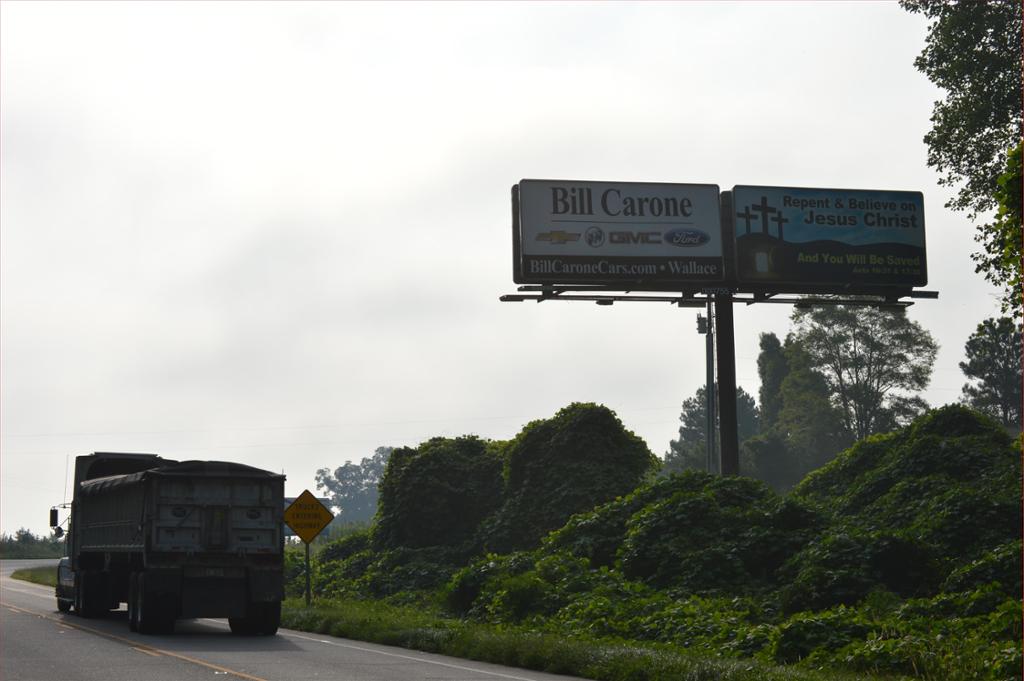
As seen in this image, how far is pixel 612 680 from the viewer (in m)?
18.0

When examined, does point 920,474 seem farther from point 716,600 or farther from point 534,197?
point 534,197

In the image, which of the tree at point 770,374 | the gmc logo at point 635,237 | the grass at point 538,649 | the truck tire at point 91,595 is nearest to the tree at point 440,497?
the gmc logo at point 635,237

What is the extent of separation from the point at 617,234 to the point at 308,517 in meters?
13.6

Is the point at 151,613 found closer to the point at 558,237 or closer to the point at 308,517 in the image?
the point at 308,517

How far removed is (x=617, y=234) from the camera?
38844 mm

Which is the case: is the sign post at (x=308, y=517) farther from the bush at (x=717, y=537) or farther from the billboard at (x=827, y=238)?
the billboard at (x=827, y=238)

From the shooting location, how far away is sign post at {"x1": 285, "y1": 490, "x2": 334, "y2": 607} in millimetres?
31531

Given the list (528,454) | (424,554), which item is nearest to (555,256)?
(528,454)

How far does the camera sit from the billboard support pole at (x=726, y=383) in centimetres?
3891

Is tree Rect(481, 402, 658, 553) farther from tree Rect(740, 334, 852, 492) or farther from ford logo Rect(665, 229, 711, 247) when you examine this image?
tree Rect(740, 334, 852, 492)

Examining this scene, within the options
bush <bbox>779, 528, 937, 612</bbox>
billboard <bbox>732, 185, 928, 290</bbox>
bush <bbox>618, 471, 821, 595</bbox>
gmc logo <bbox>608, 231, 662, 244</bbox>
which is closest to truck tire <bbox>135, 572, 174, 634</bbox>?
bush <bbox>618, 471, 821, 595</bbox>

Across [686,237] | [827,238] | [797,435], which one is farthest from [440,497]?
[797,435]

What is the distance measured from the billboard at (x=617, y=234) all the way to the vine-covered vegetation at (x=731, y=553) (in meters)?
6.25

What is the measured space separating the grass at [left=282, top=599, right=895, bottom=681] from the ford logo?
14944mm
